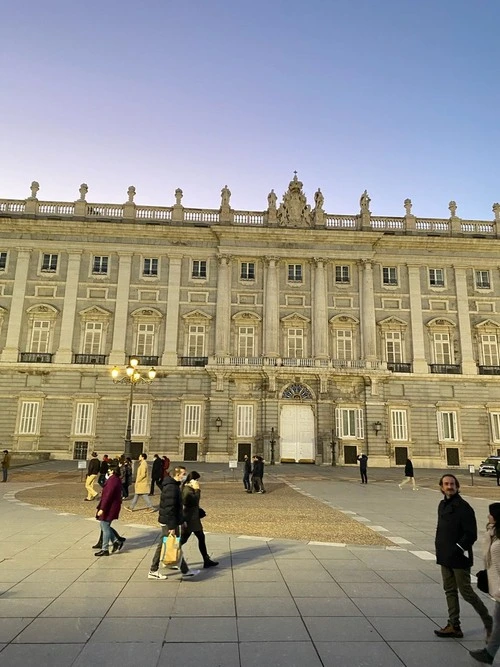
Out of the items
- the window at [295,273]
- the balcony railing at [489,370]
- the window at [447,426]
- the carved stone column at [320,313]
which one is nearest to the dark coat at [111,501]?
the carved stone column at [320,313]

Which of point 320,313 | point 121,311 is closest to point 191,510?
point 320,313

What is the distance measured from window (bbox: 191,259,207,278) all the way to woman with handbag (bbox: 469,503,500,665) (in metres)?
33.8

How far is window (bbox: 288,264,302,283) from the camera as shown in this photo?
124 feet

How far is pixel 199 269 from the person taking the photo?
124 feet

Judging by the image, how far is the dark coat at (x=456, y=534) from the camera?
217 inches

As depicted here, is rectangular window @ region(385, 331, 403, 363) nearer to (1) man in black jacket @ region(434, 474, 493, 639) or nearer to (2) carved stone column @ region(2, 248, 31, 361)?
(2) carved stone column @ region(2, 248, 31, 361)

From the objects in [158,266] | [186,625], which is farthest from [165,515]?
[158,266]

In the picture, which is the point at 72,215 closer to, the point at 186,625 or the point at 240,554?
the point at 240,554

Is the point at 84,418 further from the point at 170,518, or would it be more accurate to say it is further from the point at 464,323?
the point at 464,323

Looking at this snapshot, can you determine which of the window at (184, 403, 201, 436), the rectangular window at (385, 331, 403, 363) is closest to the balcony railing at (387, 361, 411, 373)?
the rectangular window at (385, 331, 403, 363)

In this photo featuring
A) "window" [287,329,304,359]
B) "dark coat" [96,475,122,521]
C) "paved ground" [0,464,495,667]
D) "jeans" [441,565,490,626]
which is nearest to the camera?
"paved ground" [0,464,495,667]

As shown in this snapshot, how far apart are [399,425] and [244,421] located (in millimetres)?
11858

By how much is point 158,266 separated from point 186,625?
33.7 metres

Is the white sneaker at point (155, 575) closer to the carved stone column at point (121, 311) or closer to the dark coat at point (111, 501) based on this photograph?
the dark coat at point (111, 501)
